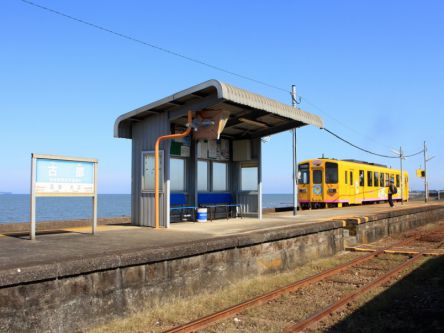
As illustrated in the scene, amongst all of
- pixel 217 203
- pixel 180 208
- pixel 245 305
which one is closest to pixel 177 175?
pixel 180 208

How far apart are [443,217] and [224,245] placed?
24971 millimetres

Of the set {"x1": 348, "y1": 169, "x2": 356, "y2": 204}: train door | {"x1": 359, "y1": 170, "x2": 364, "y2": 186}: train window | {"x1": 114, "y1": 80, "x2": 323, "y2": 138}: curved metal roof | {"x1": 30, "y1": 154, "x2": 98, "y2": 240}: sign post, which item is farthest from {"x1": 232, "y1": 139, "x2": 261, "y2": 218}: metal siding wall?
{"x1": 359, "y1": 170, "x2": 364, "y2": 186}: train window

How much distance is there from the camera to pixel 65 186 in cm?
969

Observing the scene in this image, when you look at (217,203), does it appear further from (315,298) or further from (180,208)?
(315,298)

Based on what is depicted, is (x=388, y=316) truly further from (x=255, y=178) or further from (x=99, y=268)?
(x=255, y=178)

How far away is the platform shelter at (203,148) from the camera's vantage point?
1200 cm

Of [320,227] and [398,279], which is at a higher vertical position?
[320,227]

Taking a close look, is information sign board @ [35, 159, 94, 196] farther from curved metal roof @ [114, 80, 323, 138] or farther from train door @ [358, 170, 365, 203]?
train door @ [358, 170, 365, 203]

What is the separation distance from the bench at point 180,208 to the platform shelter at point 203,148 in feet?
0.09

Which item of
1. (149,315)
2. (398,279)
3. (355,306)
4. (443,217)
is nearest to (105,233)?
(149,315)

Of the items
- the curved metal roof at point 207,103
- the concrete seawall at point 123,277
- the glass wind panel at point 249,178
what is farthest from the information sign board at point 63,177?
the glass wind panel at point 249,178

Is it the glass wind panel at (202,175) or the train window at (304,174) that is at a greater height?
the train window at (304,174)

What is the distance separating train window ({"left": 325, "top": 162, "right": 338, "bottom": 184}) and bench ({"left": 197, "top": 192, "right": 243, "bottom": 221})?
12.3 m

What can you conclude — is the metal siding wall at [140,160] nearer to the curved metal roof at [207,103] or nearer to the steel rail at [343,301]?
the curved metal roof at [207,103]
